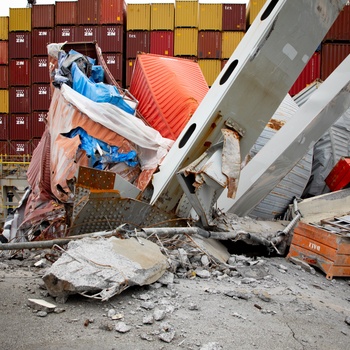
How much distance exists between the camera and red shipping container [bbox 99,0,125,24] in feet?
62.0

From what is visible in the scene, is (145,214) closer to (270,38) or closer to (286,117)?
(270,38)

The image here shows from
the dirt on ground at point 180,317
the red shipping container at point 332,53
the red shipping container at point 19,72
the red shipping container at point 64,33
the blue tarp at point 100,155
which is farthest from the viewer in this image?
the red shipping container at point 19,72

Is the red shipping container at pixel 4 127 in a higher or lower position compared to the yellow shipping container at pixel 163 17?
lower

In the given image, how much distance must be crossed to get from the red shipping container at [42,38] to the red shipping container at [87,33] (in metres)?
1.41

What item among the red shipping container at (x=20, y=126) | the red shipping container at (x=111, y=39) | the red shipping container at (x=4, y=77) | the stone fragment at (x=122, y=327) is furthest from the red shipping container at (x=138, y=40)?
the stone fragment at (x=122, y=327)

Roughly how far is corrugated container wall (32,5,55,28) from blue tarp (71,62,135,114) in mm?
14072

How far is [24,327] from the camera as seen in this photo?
2.39m

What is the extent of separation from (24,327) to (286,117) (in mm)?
6584

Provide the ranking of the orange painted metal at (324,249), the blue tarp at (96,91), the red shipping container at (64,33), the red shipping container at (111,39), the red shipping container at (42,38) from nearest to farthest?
the orange painted metal at (324,249), the blue tarp at (96,91), the red shipping container at (111,39), the red shipping container at (64,33), the red shipping container at (42,38)

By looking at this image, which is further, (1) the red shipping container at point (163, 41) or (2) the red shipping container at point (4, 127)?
(2) the red shipping container at point (4, 127)

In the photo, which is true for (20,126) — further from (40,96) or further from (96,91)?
(96,91)

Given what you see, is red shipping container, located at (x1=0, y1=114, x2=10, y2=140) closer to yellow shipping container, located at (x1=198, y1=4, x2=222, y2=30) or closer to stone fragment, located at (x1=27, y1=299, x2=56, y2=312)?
yellow shipping container, located at (x1=198, y1=4, x2=222, y2=30)

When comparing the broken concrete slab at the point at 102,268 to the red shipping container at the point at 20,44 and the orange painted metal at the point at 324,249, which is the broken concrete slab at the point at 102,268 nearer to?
the orange painted metal at the point at 324,249

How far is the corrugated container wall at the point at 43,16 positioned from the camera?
63.3ft
